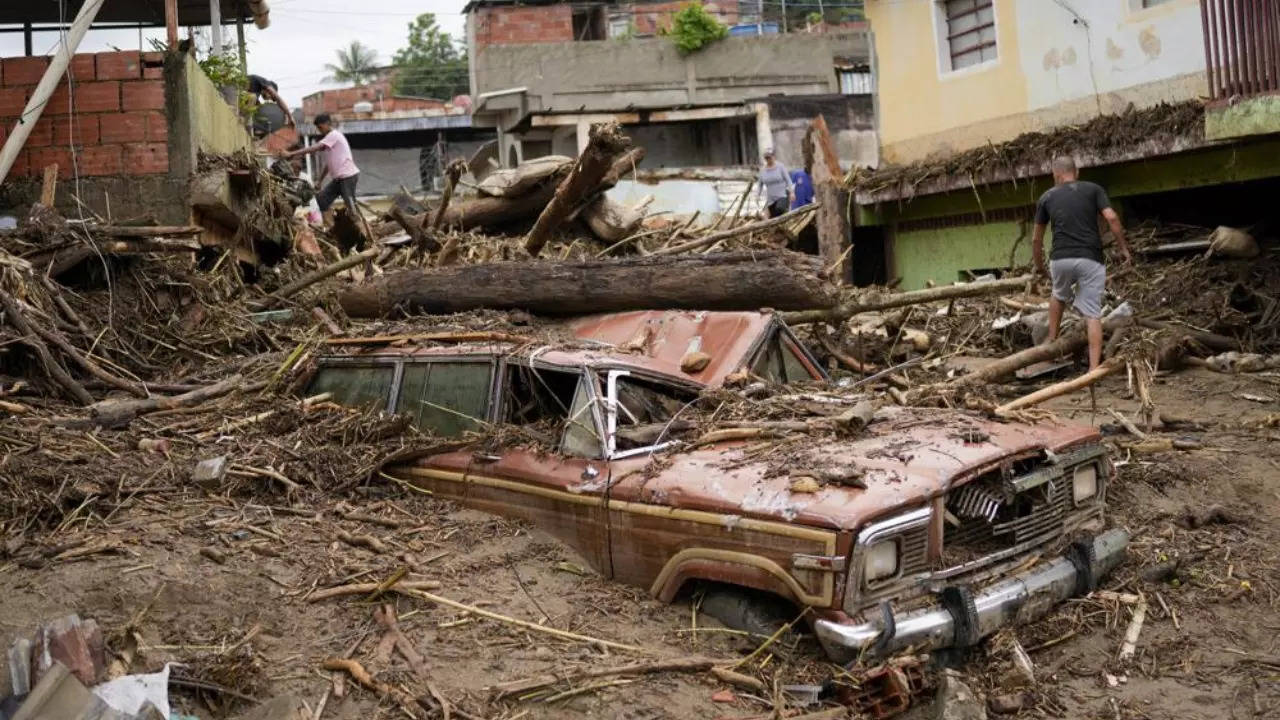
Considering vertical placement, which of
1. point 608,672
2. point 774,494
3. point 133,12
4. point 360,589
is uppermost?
point 133,12

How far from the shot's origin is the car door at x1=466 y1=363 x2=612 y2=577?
5.72 metres

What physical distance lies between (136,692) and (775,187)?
14.8m

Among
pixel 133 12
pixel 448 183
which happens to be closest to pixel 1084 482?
pixel 448 183

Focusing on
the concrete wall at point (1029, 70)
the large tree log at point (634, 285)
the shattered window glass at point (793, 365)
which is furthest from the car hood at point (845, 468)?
the concrete wall at point (1029, 70)

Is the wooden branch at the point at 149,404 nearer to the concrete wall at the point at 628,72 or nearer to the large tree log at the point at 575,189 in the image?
the large tree log at the point at 575,189

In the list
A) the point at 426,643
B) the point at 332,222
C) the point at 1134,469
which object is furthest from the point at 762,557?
the point at 332,222

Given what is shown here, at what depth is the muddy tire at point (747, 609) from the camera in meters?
4.96

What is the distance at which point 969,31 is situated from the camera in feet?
55.2

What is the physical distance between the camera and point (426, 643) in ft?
16.8

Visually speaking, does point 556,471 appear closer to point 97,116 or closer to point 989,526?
point 989,526

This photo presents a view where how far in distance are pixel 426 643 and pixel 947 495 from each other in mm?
2266

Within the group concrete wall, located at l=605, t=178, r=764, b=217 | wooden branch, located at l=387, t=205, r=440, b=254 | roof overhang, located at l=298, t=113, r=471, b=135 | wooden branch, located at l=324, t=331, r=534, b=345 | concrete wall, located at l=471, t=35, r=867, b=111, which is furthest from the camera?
roof overhang, located at l=298, t=113, r=471, b=135

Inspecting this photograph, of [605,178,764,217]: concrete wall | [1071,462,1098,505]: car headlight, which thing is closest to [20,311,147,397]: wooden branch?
[1071,462,1098,505]: car headlight

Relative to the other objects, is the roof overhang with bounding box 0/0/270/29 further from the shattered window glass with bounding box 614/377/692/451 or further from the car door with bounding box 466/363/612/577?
the shattered window glass with bounding box 614/377/692/451
